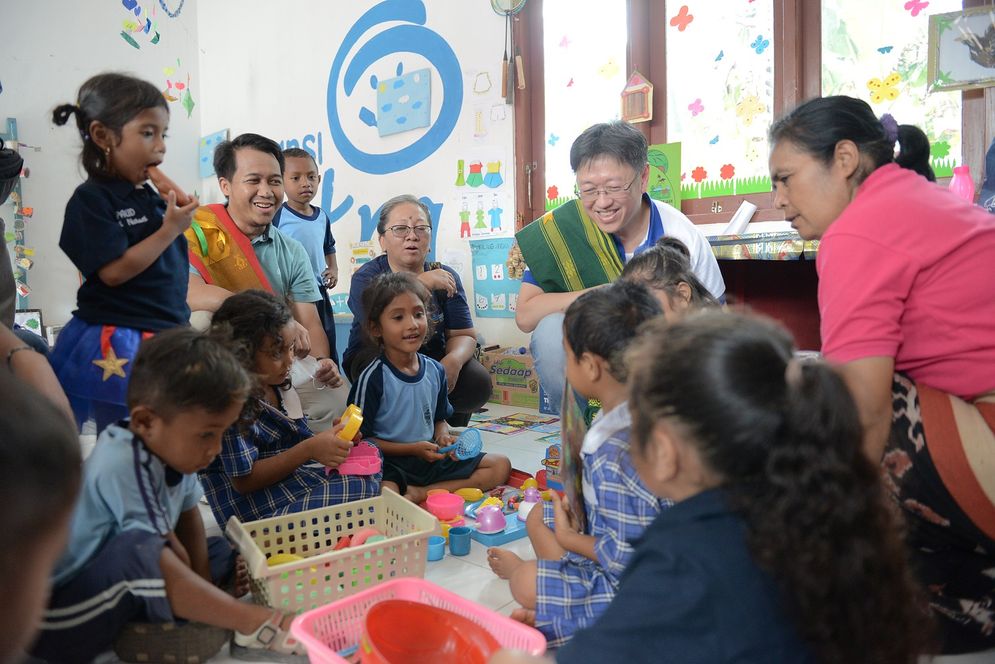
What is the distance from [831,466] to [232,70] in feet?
18.3

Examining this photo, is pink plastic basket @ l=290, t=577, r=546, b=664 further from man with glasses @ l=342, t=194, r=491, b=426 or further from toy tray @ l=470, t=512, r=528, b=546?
man with glasses @ l=342, t=194, r=491, b=426

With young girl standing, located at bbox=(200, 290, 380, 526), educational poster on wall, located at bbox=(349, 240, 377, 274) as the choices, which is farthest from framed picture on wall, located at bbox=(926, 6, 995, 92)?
educational poster on wall, located at bbox=(349, 240, 377, 274)

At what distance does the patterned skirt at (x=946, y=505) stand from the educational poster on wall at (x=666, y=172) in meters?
1.96

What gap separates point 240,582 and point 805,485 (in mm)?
1219

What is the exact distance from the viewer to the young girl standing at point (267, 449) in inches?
65.2

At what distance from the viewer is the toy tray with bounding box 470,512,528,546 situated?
5.80 ft

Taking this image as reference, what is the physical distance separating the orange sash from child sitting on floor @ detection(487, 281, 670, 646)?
131cm

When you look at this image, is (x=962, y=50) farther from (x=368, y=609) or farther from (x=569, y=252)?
(x=368, y=609)

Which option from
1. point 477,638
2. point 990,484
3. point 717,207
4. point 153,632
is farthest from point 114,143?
point 717,207

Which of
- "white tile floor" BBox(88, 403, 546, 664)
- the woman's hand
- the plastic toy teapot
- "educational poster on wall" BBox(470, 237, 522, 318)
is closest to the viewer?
"white tile floor" BBox(88, 403, 546, 664)

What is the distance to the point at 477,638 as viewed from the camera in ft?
3.54

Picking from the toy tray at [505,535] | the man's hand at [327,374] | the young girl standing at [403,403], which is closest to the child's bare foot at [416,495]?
the young girl standing at [403,403]

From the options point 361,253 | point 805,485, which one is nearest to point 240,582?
point 805,485

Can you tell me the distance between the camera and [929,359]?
1220 mm
